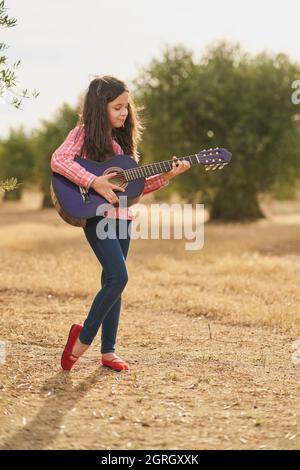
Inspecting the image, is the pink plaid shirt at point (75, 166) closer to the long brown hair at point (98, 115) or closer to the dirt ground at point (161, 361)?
the long brown hair at point (98, 115)

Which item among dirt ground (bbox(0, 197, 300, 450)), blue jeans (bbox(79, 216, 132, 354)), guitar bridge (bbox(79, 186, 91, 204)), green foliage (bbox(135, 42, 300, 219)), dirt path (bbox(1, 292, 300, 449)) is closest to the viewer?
dirt path (bbox(1, 292, 300, 449))

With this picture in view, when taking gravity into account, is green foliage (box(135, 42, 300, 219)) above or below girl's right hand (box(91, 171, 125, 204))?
above

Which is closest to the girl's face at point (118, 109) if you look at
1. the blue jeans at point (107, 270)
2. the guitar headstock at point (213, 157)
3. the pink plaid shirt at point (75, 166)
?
the pink plaid shirt at point (75, 166)

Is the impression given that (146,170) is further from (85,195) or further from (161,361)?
(161,361)

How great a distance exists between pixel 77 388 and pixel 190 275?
706 centimetres

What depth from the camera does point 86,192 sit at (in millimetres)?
5652

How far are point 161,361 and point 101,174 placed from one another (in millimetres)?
1884

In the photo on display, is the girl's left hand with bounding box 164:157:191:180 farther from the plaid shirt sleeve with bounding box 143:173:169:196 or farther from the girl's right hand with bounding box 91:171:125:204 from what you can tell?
the girl's right hand with bounding box 91:171:125:204

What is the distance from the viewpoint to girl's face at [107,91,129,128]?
567 cm

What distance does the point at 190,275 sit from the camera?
1235 cm

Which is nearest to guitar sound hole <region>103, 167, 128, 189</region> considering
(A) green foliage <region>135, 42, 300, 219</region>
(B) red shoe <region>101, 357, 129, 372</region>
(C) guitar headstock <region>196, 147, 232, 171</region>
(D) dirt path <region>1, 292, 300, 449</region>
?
(C) guitar headstock <region>196, 147, 232, 171</region>

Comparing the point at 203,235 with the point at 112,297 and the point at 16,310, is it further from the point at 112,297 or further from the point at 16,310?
the point at 112,297

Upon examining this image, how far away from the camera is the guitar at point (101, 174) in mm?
5574
